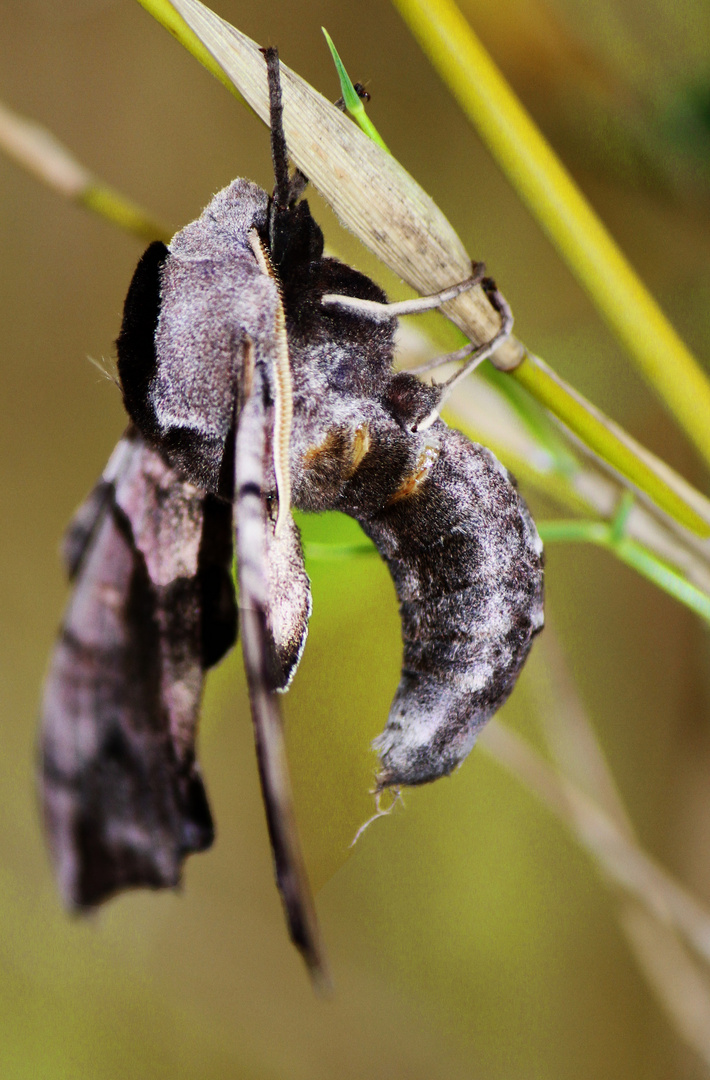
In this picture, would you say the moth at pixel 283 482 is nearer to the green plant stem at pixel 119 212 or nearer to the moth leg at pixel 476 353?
the moth leg at pixel 476 353

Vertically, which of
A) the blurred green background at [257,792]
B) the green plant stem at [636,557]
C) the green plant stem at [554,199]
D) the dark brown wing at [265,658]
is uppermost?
the green plant stem at [554,199]

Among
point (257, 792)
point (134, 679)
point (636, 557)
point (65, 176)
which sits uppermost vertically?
point (636, 557)

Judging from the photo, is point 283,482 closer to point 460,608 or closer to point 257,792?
point 460,608

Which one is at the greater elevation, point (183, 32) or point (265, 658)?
point (183, 32)

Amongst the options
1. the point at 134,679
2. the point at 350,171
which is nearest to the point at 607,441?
the point at 350,171

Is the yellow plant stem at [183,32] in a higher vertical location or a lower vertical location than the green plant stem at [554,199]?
lower

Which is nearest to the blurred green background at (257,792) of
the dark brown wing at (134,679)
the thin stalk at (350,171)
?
the dark brown wing at (134,679)

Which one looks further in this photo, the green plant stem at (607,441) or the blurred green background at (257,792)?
the blurred green background at (257,792)

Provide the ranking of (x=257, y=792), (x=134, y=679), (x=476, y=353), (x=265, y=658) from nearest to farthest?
(x=265, y=658)
(x=476, y=353)
(x=134, y=679)
(x=257, y=792)
